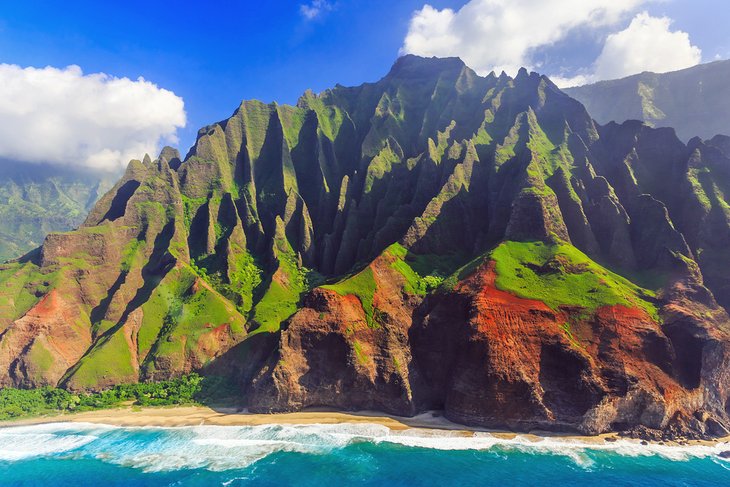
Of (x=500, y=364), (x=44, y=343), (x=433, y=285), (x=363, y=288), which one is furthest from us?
(x=433, y=285)

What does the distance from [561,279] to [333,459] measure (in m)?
65.3

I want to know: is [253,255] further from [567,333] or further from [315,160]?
[567,333]

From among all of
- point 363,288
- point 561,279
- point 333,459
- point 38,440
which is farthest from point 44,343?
point 561,279

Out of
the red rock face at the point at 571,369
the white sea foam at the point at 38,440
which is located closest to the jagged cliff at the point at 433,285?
the red rock face at the point at 571,369

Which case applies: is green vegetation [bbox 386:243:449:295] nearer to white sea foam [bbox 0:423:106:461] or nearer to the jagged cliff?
the jagged cliff

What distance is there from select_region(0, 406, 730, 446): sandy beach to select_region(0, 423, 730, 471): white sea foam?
183cm

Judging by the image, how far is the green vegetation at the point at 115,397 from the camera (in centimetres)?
9319

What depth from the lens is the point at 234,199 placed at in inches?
6634

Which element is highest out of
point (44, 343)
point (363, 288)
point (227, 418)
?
point (363, 288)

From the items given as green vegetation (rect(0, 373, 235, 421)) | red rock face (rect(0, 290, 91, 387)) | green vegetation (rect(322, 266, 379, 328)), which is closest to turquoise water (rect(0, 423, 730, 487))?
green vegetation (rect(0, 373, 235, 421))

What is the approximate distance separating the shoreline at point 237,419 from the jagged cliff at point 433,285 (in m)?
2.78

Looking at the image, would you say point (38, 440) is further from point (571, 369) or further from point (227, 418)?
point (571, 369)

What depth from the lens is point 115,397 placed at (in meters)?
98.2

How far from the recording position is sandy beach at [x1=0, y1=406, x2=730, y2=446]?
82062 mm
